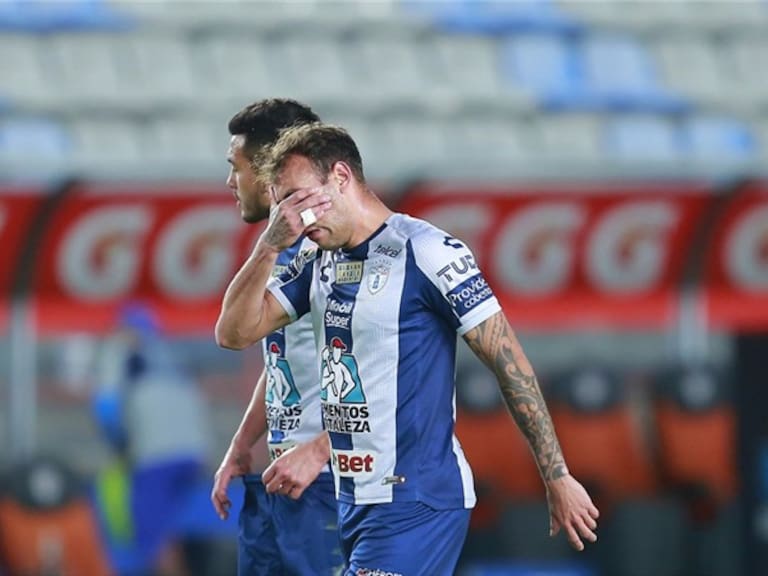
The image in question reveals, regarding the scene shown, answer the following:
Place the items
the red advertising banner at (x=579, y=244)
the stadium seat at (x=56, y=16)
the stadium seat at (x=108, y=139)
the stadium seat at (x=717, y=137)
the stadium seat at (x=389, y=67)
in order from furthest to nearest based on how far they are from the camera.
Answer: the stadium seat at (x=389, y=67) → the stadium seat at (x=717, y=137) → the stadium seat at (x=56, y=16) → the stadium seat at (x=108, y=139) → the red advertising banner at (x=579, y=244)

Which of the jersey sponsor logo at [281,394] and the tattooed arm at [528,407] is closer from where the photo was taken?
the tattooed arm at [528,407]

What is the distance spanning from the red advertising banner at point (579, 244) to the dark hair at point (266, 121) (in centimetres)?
469

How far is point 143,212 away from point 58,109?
20.3 feet

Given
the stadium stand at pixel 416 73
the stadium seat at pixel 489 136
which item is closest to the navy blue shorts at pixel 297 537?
the stadium stand at pixel 416 73

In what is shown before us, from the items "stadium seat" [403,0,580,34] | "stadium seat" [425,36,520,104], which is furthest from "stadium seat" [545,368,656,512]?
"stadium seat" [403,0,580,34]

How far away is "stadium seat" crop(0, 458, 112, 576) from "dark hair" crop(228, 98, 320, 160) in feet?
16.2

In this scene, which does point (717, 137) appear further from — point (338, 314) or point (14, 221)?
point (338, 314)

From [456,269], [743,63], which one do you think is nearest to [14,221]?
[456,269]

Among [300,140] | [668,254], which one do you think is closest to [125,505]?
[668,254]

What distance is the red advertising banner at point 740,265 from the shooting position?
9.70 meters

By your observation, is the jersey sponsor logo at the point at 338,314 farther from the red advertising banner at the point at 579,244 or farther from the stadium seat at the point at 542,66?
the stadium seat at the point at 542,66

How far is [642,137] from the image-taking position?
1681 centimetres

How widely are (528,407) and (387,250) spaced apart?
496mm

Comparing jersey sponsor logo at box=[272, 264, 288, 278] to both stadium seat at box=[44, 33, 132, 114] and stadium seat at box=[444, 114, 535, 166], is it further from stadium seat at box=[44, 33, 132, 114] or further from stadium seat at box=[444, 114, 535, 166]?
stadium seat at box=[44, 33, 132, 114]
